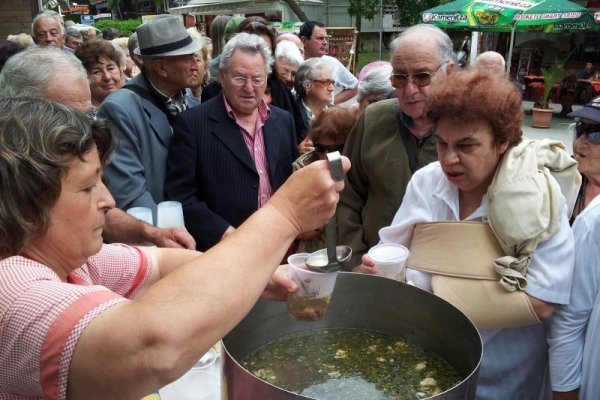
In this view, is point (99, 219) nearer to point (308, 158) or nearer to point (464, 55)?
point (308, 158)

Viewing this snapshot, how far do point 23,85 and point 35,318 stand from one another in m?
1.72

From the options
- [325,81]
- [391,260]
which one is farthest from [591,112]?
[325,81]

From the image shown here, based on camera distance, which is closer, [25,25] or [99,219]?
[99,219]

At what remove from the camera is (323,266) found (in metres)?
1.28

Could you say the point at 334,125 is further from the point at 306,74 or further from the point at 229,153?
the point at 306,74

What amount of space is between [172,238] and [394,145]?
1.13 m

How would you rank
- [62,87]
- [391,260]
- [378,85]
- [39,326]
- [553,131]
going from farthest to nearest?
[553,131]
[378,85]
[62,87]
[391,260]
[39,326]

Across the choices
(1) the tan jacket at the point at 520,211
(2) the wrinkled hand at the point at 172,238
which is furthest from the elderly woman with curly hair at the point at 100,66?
(1) the tan jacket at the point at 520,211

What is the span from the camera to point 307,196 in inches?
41.6

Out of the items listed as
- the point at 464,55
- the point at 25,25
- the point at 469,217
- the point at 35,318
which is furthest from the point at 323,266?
the point at 464,55

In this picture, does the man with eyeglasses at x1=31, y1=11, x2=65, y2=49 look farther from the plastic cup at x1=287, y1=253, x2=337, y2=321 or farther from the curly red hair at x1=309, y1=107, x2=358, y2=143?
the plastic cup at x1=287, y1=253, x2=337, y2=321

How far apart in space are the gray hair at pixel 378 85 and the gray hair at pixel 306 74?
122 cm

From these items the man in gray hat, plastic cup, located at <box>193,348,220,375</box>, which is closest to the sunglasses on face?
the man in gray hat

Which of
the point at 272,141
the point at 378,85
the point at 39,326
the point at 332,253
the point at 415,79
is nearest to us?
the point at 39,326
